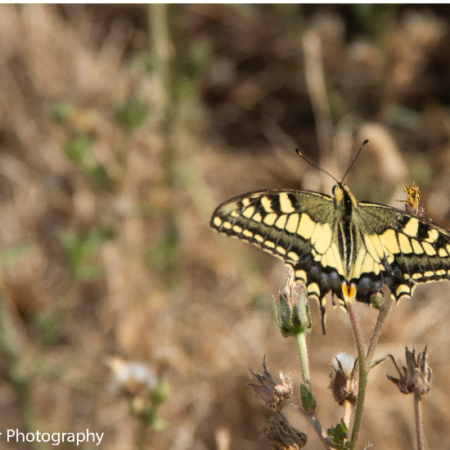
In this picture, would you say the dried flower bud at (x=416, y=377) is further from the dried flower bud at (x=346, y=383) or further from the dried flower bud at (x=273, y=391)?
the dried flower bud at (x=273, y=391)

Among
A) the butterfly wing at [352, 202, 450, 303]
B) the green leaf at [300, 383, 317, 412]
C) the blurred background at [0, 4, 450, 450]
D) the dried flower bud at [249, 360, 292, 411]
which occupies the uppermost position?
the blurred background at [0, 4, 450, 450]

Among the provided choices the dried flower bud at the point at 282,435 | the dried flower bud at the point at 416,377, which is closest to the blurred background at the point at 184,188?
the dried flower bud at the point at 282,435

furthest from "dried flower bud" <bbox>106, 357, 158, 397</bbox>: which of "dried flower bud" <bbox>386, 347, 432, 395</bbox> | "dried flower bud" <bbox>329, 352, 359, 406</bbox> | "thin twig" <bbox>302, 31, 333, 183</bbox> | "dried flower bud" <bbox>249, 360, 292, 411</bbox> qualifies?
"thin twig" <bbox>302, 31, 333, 183</bbox>

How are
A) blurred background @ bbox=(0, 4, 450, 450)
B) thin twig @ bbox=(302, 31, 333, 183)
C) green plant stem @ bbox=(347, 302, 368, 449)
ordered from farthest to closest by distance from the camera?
thin twig @ bbox=(302, 31, 333, 183), blurred background @ bbox=(0, 4, 450, 450), green plant stem @ bbox=(347, 302, 368, 449)

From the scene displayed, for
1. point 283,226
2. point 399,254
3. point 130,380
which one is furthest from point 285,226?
point 130,380

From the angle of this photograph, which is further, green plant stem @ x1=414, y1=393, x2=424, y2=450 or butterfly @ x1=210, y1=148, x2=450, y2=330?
butterfly @ x1=210, y1=148, x2=450, y2=330

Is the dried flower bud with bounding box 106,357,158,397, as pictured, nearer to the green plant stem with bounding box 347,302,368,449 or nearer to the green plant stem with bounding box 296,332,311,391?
the green plant stem with bounding box 296,332,311,391

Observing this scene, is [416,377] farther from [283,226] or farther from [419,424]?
[283,226]
